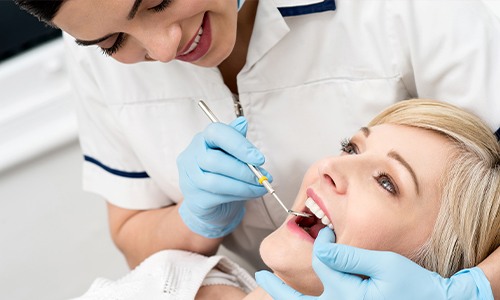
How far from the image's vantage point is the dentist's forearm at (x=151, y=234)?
184 cm

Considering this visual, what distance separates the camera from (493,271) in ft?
4.29

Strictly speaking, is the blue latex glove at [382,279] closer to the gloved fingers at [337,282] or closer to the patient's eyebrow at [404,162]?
the gloved fingers at [337,282]

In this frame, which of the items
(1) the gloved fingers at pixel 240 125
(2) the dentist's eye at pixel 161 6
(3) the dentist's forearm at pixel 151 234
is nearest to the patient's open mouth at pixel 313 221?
(1) the gloved fingers at pixel 240 125

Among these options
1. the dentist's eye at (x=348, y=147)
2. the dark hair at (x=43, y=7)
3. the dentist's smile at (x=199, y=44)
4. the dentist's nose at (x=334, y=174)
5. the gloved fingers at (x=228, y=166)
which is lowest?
the dentist's eye at (x=348, y=147)

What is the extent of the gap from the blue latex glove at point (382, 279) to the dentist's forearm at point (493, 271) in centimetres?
3

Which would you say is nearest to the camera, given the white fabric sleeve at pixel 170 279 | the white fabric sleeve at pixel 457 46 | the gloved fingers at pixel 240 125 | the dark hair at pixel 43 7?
the dark hair at pixel 43 7

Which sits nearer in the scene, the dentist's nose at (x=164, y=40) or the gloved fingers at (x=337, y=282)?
the gloved fingers at (x=337, y=282)

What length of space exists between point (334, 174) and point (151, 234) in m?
0.70

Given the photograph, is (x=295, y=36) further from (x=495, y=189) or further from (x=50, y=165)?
(x=50, y=165)

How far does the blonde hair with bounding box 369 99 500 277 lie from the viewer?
1.37m

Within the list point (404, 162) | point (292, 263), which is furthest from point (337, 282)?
point (404, 162)

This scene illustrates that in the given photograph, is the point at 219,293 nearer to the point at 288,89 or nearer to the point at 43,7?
the point at 288,89

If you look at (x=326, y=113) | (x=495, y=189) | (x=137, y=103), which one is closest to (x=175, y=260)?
(x=137, y=103)

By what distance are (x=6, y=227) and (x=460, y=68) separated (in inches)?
68.6
